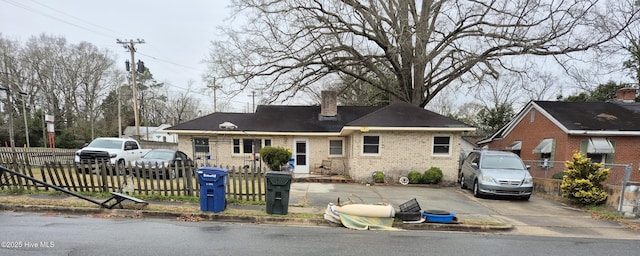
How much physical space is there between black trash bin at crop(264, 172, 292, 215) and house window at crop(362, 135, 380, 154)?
7.22 meters

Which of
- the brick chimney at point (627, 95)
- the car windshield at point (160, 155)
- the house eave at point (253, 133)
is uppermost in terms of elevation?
the brick chimney at point (627, 95)

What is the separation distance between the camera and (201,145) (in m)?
15.9

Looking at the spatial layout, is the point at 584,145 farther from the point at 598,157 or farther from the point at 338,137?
the point at 338,137

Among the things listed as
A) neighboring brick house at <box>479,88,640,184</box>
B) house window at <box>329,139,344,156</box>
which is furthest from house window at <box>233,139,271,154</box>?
neighboring brick house at <box>479,88,640,184</box>

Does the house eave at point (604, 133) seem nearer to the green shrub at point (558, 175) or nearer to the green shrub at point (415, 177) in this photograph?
the green shrub at point (558, 175)

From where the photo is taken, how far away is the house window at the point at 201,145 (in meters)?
15.8

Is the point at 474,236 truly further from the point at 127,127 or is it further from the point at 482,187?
the point at 127,127

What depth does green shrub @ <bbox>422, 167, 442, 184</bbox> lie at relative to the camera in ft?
41.2

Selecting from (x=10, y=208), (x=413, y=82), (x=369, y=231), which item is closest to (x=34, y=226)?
(x=10, y=208)

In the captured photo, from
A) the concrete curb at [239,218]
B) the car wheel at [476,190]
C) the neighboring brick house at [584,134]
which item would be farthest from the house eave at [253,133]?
the neighboring brick house at [584,134]

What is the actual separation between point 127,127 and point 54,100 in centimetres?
1040

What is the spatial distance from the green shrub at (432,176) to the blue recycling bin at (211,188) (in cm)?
929

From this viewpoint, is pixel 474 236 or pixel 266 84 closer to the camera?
pixel 474 236

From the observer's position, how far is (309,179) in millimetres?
12781
